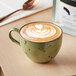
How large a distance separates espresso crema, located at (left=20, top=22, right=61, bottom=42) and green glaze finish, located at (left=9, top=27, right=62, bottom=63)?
0.04 feet

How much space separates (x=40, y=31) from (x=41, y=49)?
0.06 m

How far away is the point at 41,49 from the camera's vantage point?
17.6 inches

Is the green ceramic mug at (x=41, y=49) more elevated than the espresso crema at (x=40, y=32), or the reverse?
the espresso crema at (x=40, y=32)

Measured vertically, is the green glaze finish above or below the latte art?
below

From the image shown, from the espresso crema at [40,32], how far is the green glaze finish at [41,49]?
1cm

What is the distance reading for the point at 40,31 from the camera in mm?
486

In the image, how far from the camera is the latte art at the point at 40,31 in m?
0.47

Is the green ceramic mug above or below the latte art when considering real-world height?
below

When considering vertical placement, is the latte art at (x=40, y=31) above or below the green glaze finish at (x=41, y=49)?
above

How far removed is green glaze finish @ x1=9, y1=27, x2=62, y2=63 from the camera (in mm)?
445

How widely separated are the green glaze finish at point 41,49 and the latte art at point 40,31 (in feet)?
0.09

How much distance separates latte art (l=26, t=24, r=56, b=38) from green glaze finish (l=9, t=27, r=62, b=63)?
0.09ft

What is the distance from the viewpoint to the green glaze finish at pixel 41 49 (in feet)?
1.46

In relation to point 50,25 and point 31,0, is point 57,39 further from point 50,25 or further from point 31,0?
point 31,0
